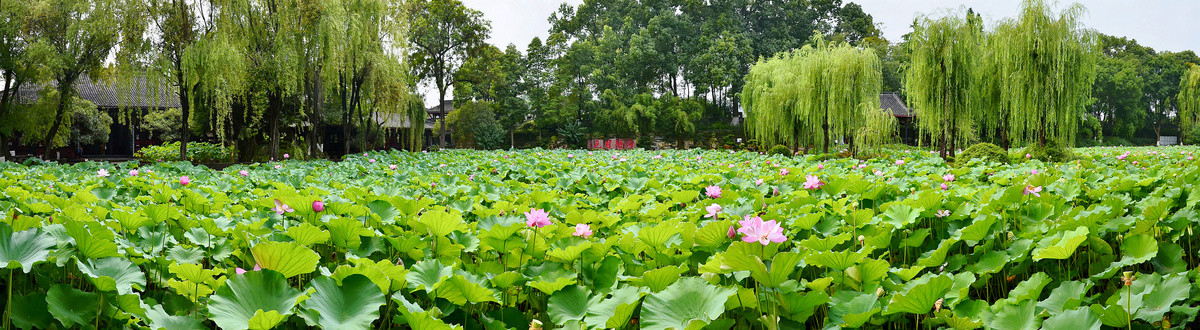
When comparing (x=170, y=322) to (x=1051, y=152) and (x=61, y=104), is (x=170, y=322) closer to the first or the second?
(x=1051, y=152)

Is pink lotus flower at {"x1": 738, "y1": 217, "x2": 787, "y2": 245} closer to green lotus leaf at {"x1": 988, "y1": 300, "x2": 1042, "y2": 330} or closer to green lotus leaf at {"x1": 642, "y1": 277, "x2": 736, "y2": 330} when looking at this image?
green lotus leaf at {"x1": 642, "y1": 277, "x2": 736, "y2": 330}

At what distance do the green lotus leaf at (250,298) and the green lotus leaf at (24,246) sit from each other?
38cm

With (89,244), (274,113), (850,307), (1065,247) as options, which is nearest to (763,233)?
(850,307)

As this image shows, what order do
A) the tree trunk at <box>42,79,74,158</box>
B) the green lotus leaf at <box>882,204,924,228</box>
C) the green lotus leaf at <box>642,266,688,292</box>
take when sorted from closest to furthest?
the green lotus leaf at <box>642,266,688,292</box> → the green lotus leaf at <box>882,204,924,228</box> → the tree trunk at <box>42,79,74,158</box>

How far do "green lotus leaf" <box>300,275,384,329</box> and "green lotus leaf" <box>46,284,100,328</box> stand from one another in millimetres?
408

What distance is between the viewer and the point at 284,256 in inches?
41.4

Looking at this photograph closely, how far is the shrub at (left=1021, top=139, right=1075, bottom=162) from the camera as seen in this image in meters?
7.65

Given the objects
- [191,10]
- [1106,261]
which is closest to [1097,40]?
[1106,261]

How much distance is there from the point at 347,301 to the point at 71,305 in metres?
0.50

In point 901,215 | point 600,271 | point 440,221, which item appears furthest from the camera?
point 901,215

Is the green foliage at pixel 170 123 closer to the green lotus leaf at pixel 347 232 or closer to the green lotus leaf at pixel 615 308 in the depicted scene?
the green lotus leaf at pixel 347 232

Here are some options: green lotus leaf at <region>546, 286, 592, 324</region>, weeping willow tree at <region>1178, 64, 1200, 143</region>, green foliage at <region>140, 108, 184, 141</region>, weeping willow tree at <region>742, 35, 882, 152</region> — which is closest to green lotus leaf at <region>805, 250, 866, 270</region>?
green lotus leaf at <region>546, 286, 592, 324</region>

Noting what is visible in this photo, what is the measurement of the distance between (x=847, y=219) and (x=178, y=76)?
10289 mm

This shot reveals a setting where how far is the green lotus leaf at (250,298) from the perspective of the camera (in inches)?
35.6
